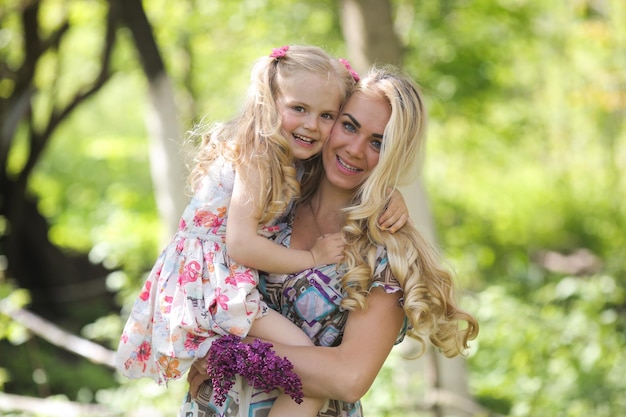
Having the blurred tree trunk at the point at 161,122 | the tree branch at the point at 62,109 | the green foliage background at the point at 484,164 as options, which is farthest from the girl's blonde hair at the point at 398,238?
the tree branch at the point at 62,109

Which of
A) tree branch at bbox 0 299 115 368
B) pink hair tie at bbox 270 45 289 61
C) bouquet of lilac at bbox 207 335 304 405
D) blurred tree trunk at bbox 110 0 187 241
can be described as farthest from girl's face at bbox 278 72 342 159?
blurred tree trunk at bbox 110 0 187 241

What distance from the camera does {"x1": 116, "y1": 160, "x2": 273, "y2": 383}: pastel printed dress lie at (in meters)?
2.32

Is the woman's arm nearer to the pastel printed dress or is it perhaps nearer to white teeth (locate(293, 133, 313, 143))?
the pastel printed dress

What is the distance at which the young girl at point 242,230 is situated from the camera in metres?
2.33

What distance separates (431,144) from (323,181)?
10.6 metres

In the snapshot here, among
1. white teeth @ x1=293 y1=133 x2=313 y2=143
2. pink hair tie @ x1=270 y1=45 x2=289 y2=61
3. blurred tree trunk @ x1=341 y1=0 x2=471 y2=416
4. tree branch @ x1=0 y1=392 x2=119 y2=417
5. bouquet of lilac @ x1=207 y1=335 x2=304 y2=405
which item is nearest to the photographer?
bouquet of lilac @ x1=207 y1=335 x2=304 y2=405

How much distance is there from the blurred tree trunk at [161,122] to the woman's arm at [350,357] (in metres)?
3.74

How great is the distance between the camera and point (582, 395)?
5516 mm

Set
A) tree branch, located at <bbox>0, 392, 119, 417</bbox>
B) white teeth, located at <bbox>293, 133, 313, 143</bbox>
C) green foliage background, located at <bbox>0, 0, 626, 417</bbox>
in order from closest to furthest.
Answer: white teeth, located at <bbox>293, 133, 313, 143</bbox> < tree branch, located at <bbox>0, 392, 119, 417</bbox> < green foliage background, located at <bbox>0, 0, 626, 417</bbox>

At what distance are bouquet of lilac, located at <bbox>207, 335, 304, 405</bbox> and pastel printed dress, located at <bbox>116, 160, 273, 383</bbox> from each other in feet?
0.18

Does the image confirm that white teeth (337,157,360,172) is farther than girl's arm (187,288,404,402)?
Yes

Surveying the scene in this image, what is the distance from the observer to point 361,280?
2.27 m

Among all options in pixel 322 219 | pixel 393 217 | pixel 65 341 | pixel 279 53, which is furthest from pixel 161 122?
pixel 393 217

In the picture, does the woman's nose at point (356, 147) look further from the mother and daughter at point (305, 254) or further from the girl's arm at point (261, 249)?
the girl's arm at point (261, 249)
